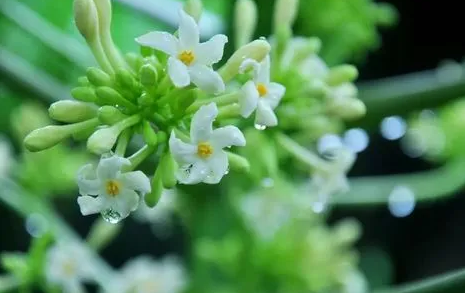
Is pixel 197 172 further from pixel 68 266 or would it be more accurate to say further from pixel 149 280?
pixel 149 280

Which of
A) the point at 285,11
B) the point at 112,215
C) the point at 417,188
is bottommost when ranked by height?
the point at 112,215

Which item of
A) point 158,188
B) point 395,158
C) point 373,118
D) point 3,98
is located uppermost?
point 395,158

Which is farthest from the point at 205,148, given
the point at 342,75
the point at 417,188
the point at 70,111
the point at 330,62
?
the point at 417,188

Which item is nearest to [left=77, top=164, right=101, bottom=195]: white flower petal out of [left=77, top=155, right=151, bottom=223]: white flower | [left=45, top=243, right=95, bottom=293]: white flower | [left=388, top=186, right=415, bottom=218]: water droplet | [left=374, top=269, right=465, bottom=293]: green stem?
[left=77, top=155, right=151, bottom=223]: white flower

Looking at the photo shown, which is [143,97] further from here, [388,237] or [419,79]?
[388,237]

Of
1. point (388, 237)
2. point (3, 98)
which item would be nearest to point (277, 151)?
point (3, 98)

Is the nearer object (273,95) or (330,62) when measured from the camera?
(273,95)
